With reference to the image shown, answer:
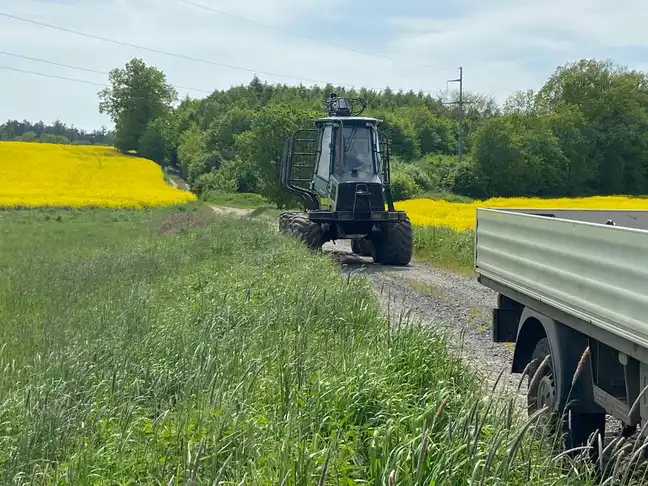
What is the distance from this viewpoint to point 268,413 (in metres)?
4.37

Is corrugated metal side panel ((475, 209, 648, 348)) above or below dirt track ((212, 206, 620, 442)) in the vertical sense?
above

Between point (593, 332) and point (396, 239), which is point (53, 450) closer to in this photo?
point (593, 332)

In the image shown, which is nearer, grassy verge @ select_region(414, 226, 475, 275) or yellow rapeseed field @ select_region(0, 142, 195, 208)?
grassy verge @ select_region(414, 226, 475, 275)

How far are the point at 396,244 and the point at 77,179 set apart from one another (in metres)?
46.4

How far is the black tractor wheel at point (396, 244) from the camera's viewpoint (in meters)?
16.8

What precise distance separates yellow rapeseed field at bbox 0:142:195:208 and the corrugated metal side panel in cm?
3909

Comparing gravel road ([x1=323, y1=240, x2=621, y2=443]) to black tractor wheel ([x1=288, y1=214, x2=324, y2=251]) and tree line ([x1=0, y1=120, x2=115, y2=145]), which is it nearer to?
black tractor wheel ([x1=288, y1=214, x2=324, y2=251])

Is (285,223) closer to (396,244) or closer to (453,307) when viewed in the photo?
(396,244)

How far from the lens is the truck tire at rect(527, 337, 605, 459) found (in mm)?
4641

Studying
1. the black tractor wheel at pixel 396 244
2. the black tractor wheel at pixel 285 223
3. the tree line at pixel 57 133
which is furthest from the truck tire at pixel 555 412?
the tree line at pixel 57 133

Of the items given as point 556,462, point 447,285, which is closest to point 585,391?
point 556,462

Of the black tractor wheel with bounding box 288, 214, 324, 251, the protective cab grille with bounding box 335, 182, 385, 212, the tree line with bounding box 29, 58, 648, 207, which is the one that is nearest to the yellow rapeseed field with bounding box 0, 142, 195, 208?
the tree line with bounding box 29, 58, 648, 207

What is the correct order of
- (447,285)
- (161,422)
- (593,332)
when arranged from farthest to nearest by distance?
(447,285), (593,332), (161,422)

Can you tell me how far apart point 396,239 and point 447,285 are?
123 inches
